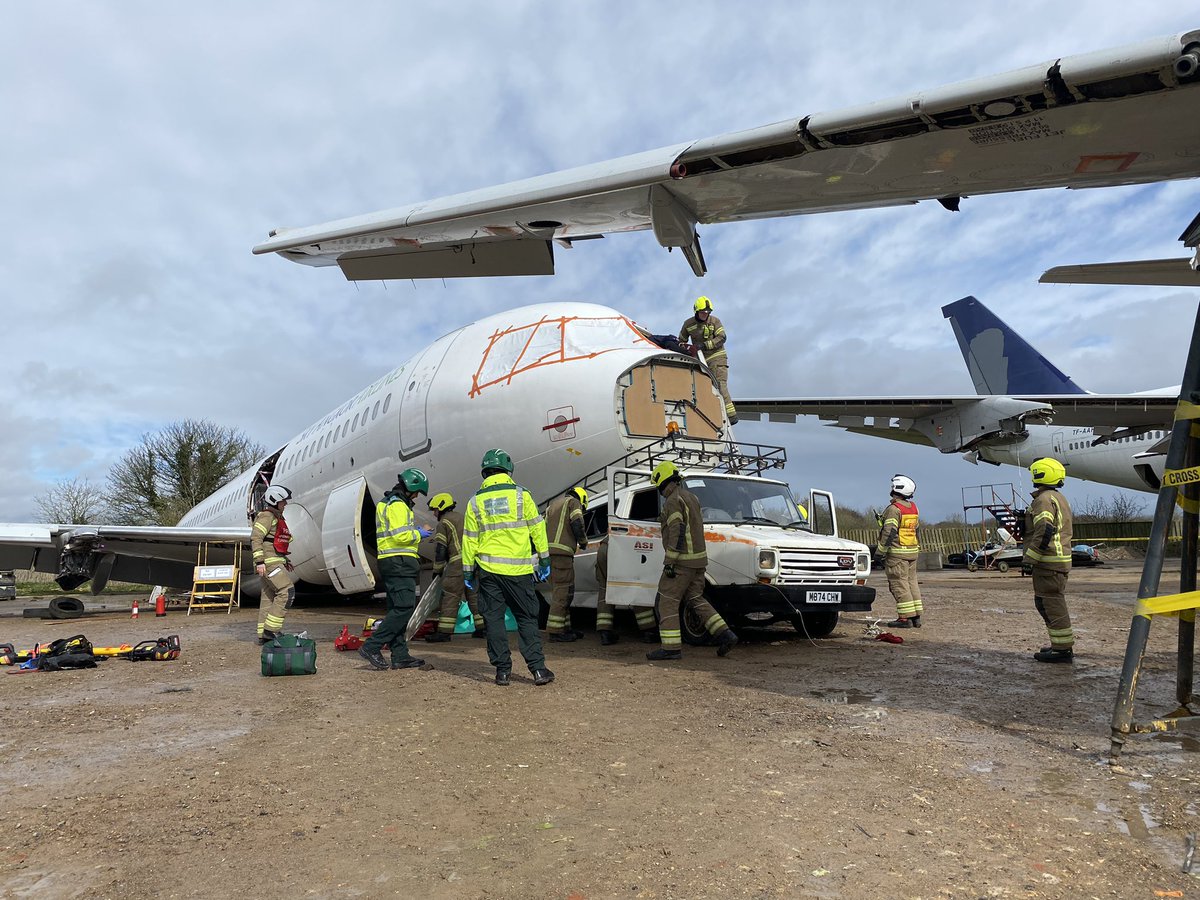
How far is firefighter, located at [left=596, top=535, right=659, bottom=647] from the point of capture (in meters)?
8.23

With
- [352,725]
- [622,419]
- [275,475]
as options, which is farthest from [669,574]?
[275,475]

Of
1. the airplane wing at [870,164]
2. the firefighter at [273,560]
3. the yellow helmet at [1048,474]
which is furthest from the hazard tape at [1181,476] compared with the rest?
the firefighter at [273,560]

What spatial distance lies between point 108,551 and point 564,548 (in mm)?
11499

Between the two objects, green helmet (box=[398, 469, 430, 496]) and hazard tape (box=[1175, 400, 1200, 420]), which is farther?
green helmet (box=[398, 469, 430, 496])

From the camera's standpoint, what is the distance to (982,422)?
20.0m

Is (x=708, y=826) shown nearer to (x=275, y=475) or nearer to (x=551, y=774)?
(x=551, y=774)

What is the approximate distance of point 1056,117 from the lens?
148 inches

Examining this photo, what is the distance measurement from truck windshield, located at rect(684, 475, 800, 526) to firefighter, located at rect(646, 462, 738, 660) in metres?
1.02

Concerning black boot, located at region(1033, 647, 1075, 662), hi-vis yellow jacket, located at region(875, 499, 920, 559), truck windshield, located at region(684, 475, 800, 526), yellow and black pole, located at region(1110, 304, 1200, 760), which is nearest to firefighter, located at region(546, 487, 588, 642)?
truck windshield, located at region(684, 475, 800, 526)

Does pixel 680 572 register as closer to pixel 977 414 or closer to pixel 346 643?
pixel 346 643

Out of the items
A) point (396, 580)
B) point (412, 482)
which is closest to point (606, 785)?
point (396, 580)

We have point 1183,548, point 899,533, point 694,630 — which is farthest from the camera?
point 899,533

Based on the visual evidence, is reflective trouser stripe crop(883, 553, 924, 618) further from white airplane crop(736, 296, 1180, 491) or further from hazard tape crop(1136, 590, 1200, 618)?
white airplane crop(736, 296, 1180, 491)

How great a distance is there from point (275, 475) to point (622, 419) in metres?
9.27
